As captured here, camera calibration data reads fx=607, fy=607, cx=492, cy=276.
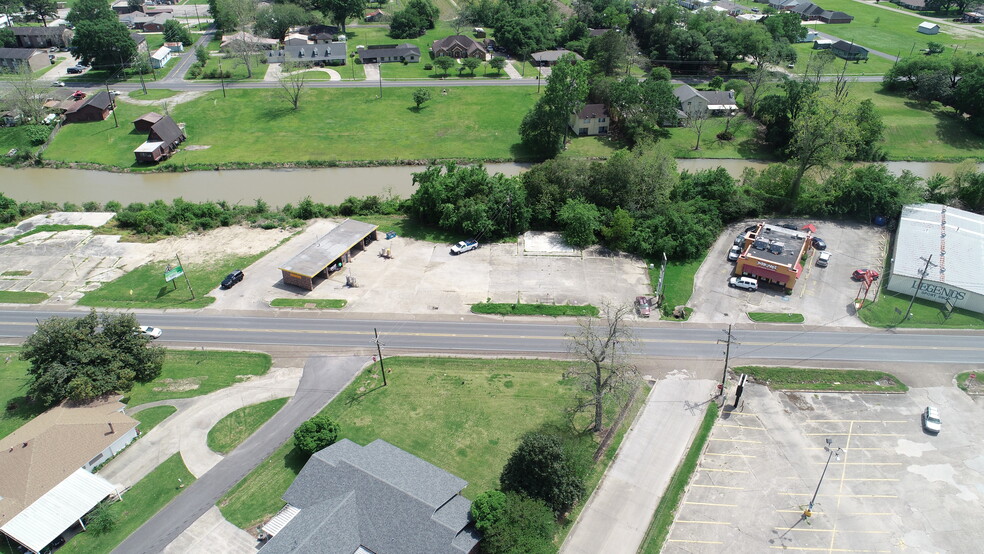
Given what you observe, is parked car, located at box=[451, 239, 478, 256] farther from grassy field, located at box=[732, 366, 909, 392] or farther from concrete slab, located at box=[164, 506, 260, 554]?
concrete slab, located at box=[164, 506, 260, 554]

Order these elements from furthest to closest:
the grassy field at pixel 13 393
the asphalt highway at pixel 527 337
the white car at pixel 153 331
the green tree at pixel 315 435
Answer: the white car at pixel 153 331 < the asphalt highway at pixel 527 337 < the grassy field at pixel 13 393 < the green tree at pixel 315 435

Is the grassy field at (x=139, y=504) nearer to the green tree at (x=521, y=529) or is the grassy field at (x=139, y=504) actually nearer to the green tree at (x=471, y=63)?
the green tree at (x=521, y=529)

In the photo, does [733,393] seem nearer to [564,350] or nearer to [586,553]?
[564,350]

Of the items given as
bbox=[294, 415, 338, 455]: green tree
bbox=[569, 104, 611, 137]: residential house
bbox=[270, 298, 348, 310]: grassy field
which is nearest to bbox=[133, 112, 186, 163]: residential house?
bbox=[270, 298, 348, 310]: grassy field

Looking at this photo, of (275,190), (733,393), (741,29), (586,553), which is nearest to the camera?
(586,553)

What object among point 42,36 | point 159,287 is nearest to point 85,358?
point 159,287

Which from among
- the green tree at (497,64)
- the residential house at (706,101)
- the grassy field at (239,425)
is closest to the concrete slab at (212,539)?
the grassy field at (239,425)

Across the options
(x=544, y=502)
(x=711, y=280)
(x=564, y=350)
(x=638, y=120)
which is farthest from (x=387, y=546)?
(x=638, y=120)
